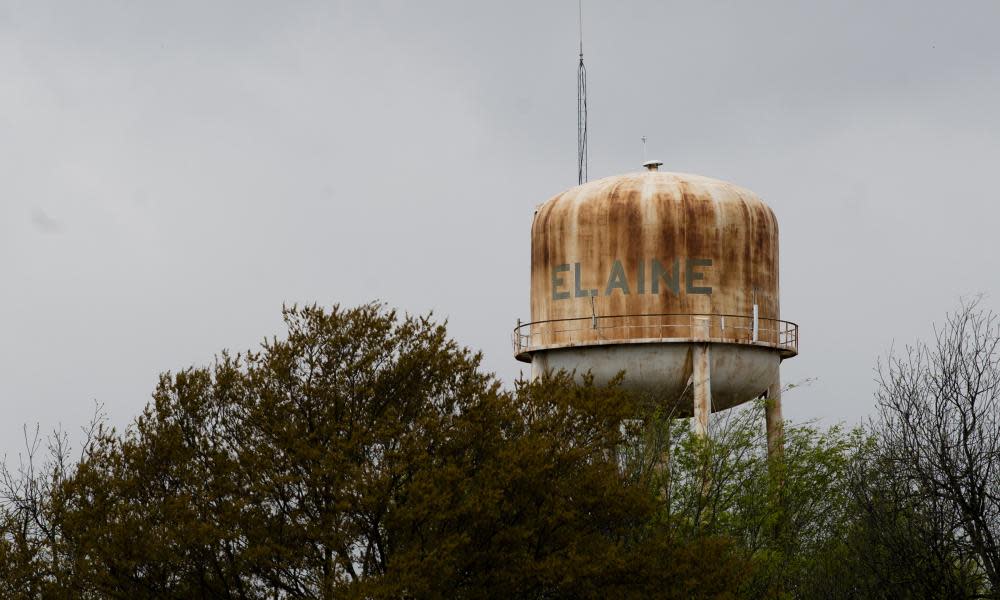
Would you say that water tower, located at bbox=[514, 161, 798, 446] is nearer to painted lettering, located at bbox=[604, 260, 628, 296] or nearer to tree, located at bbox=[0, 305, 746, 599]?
painted lettering, located at bbox=[604, 260, 628, 296]

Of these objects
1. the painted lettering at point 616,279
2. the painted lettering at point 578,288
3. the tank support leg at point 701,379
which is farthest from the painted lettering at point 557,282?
the tank support leg at point 701,379

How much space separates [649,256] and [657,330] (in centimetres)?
150

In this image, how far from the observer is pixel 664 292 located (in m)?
32.4

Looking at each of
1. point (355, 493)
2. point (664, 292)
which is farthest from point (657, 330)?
point (355, 493)

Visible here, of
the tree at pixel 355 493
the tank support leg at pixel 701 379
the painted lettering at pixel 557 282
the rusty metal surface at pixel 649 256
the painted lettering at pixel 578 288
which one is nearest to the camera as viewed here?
the tree at pixel 355 493

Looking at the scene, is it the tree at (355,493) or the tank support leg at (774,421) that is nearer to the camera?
the tree at (355,493)

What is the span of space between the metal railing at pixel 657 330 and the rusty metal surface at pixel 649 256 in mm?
28

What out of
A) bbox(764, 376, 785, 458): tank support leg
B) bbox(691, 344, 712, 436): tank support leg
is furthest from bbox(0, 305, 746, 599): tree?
bbox(764, 376, 785, 458): tank support leg

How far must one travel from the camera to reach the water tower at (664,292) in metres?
32.3

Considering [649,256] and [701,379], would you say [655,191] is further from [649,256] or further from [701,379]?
[701,379]

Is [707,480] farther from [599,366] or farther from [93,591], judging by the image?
[93,591]

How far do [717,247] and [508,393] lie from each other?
761 centimetres

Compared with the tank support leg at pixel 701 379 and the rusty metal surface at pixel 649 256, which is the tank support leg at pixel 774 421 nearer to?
the rusty metal surface at pixel 649 256

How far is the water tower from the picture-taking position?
106 ft
